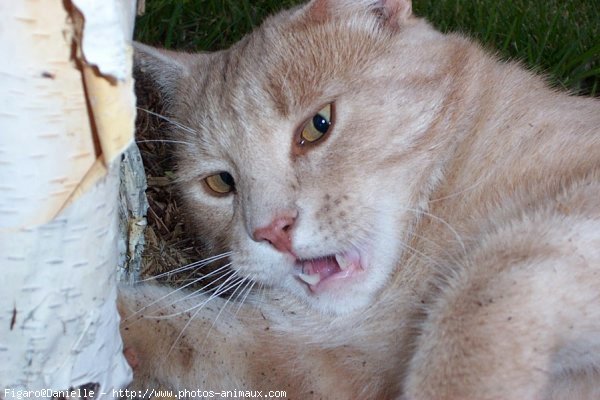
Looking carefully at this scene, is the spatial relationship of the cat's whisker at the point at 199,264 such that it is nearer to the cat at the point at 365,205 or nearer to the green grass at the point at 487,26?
the cat at the point at 365,205

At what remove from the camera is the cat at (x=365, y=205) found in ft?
7.01

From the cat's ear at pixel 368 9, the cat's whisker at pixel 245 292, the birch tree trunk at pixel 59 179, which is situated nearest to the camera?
the birch tree trunk at pixel 59 179

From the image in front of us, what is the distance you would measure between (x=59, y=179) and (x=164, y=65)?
1.55 m

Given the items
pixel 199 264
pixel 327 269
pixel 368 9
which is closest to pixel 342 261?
pixel 327 269

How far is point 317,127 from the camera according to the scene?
8.07ft

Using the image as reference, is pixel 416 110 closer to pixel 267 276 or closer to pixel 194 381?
pixel 267 276

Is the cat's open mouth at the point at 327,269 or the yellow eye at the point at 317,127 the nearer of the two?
the cat's open mouth at the point at 327,269

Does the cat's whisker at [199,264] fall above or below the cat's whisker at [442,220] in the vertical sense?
below

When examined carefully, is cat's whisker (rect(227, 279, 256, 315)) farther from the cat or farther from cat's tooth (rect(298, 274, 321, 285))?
cat's tooth (rect(298, 274, 321, 285))

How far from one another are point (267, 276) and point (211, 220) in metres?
0.46

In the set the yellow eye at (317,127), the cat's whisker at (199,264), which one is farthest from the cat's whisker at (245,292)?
the yellow eye at (317,127)

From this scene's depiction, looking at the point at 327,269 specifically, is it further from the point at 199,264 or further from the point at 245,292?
the point at 199,264

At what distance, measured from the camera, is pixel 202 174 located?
278 cm

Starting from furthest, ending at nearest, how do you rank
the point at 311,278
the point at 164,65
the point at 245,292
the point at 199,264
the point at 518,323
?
the point at 164,65 → the point at 199,264 → the point at 245,292 → the point at 311,278 → the point at 518,323
